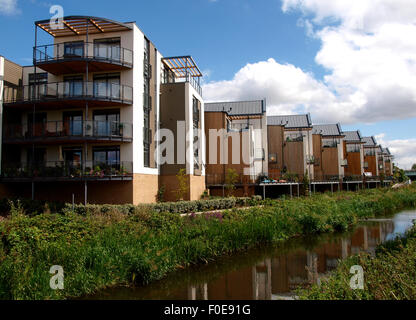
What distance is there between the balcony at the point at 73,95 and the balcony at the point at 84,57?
1.18 meters

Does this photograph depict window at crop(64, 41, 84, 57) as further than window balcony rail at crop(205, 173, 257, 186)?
No

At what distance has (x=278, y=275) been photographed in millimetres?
10594

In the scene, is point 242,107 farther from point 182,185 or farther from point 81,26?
point 81,26

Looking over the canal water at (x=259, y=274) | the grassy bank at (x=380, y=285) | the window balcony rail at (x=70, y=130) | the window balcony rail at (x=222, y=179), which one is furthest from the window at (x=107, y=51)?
the grassy bank at (x=380, y=285)

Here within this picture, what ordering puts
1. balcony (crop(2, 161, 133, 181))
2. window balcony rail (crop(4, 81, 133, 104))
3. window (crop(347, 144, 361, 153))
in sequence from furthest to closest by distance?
window (crop(347, 144, 361, 153))
window balcony rail (crop(4, 81, 133, 104))
balcony (crop(2, 161, 133, 181))

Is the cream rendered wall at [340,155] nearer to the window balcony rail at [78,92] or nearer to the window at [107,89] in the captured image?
the window balcony rail at [78,92]

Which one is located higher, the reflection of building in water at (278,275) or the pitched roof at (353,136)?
the pitched roof at (353,136)

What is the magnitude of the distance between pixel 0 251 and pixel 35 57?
620 inches

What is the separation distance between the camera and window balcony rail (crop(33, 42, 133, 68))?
2047 centimetres

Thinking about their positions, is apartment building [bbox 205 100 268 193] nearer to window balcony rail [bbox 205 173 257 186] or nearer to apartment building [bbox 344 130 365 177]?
window balcony rail [bbox 205 173 257 186]

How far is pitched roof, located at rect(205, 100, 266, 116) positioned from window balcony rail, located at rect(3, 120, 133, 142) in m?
16.4

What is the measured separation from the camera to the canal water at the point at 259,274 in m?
8.70

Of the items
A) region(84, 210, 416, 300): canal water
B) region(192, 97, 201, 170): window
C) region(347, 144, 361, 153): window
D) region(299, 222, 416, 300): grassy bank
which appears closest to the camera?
region(299, 222, 416, 300): grassy bank

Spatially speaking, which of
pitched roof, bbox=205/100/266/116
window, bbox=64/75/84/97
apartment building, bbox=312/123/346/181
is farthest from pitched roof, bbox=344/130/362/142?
window, bbox=64/75/84/97
